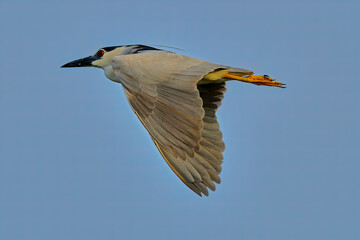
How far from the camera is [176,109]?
7.90m

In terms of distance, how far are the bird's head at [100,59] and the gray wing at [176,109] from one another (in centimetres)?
95

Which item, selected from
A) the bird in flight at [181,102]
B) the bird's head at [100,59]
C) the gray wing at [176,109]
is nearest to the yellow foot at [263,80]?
the bird in flight at [181,102]

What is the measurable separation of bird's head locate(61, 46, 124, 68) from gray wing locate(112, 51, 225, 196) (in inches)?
37.4

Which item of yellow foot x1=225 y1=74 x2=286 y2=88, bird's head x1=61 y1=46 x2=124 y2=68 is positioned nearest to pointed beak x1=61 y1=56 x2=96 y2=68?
bird's head x1=61 y1=46 x2=124 y2=68

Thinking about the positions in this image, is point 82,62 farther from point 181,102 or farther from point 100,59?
point 181,102

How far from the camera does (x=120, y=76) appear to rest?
8.52m

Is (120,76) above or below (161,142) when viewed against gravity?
above

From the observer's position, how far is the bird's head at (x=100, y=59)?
990 cm

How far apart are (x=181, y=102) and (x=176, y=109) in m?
0.11

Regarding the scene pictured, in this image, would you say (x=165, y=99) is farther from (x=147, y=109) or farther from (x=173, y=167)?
(x=173, y=167)

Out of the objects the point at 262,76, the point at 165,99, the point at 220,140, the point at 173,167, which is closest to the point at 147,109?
the point at 165,99

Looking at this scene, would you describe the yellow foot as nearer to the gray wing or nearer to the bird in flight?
the bird in flight

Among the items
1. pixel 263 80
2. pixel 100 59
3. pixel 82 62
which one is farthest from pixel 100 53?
pixel 263 80

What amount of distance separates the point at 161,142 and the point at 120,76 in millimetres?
1225
